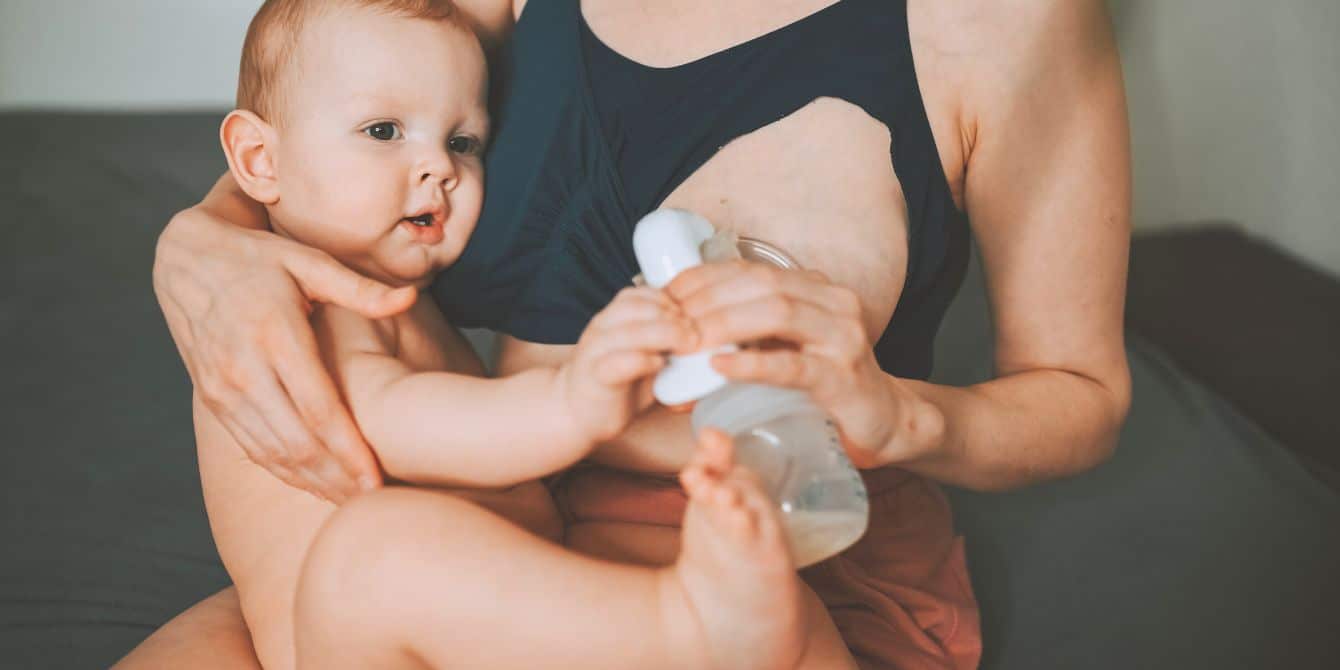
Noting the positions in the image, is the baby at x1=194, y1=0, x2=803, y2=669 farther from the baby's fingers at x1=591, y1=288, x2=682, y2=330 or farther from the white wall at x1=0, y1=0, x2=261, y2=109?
the white wall at x1=0, y1=0, x2=261, y2=109

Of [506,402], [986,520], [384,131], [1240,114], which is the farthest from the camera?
[1240,114]

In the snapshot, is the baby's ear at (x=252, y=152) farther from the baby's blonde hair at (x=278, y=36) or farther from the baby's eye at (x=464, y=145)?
the baby's eye at (x=464, y=145)

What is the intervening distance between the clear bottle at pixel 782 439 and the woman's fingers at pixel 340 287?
0.24 metres

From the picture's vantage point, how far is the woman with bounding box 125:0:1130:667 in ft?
2.92

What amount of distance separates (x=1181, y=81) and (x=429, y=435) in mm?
2210

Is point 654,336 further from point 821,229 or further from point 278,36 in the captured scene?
A: point 278,36

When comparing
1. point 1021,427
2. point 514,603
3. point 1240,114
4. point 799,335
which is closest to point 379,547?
point 514,603

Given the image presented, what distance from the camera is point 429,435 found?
31.4 inches

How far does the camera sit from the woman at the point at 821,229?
89 cm

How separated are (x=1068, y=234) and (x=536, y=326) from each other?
477mm

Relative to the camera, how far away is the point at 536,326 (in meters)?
0.98

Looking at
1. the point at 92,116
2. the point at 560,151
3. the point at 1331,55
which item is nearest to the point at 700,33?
the point at 560,151

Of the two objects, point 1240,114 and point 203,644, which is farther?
point 1240,114

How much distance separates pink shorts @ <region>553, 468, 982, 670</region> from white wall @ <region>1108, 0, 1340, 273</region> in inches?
61.2
